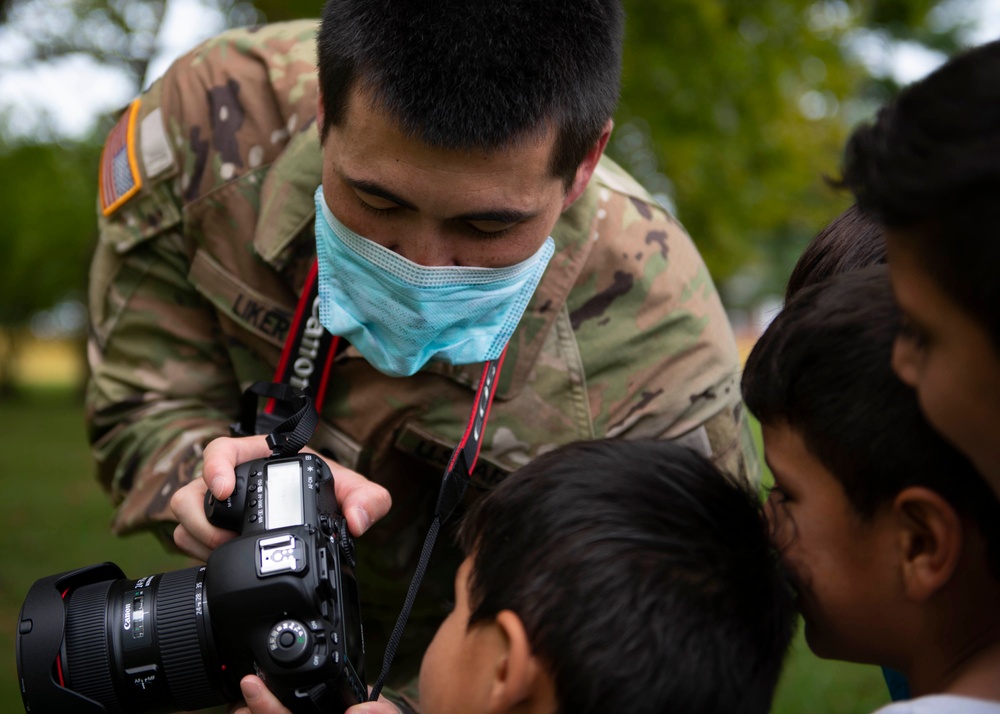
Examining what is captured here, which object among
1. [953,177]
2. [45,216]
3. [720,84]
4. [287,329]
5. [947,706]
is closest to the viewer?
[953,177]

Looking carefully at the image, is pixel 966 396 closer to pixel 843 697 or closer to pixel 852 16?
pixel 843 697

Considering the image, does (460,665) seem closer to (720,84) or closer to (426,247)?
(426,247)

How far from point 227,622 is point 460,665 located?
0.45 metres

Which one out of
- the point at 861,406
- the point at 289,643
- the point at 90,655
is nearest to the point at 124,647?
the point at 90,655

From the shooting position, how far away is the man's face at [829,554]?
1562mm

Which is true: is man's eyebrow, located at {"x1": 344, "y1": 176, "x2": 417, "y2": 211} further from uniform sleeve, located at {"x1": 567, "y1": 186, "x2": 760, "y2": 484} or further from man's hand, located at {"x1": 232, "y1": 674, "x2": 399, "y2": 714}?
man's hand, located at {"x1": 232, "y1": 674, "x2": 399, "y2": 714}

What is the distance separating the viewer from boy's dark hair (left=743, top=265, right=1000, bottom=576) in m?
1.50

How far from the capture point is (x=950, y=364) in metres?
1.29

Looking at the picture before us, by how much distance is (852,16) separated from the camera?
8023mm

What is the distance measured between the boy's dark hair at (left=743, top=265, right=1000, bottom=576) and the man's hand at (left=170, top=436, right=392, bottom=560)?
2.81ft

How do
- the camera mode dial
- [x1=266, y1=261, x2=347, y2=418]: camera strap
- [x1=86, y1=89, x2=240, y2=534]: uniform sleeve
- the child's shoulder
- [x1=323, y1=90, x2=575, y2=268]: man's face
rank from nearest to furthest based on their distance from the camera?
the child's shoulder, the camera mode dial, [x1=323, y1=90, x2=575, y2=268]: man's face, [x1=266, y1=261, x2=347, y2=418]: camera strap, [x1=86, y1=89, x2=240, y2=534]: uniform sleeve

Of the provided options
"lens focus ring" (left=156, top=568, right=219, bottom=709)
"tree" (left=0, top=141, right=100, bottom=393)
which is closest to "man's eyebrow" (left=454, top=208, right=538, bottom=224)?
"lens focus ring" (left=156, top=568, right=219, bottom=709)

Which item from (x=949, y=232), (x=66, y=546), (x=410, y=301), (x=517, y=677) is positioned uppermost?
(x=949, y=232)

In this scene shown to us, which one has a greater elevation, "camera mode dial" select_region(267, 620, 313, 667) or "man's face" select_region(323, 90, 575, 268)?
"man's face" select_region(323, 90, 575, 268)
